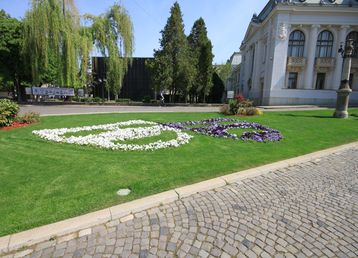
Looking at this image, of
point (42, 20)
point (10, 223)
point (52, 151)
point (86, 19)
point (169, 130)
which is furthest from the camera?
point (86, 19)

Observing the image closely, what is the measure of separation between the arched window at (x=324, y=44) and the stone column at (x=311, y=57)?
1.33 meters

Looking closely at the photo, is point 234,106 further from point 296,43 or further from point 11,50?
point 11,50

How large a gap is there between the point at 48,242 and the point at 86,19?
104 feet

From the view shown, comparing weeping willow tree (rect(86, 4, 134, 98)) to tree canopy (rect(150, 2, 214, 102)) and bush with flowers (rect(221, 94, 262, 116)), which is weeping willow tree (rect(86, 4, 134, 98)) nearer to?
Result: tree canopy (rect(150, 2, 214, 102))

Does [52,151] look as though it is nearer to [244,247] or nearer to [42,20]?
[244,247]

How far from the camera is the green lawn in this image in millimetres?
3492

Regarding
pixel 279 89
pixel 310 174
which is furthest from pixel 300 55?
pixel 310 174

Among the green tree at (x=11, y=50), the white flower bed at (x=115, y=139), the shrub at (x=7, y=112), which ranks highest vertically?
the green tree at (x=11, y=50)

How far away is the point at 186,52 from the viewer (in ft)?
98.4

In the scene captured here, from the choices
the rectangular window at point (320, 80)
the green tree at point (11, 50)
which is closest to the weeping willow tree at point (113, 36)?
the green tree at point (11, 50)

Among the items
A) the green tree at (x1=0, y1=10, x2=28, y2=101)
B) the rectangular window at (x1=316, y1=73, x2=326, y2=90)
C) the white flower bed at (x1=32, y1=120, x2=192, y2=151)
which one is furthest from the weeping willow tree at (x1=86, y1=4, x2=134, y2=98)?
the rectangular window at (x1=316, y1=73, x2=326, y2=90)

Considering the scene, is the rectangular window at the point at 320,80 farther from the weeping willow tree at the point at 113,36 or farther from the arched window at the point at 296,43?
the weeping willow tree at the point at 113,36

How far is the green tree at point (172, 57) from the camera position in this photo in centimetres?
2927

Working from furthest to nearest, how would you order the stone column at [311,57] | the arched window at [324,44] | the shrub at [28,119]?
the arched window at [324,44]
the stone column at [311,57]
the shrub at [28,119]
